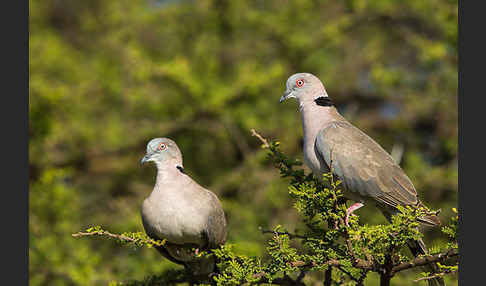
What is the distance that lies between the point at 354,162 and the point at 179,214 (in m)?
1.25

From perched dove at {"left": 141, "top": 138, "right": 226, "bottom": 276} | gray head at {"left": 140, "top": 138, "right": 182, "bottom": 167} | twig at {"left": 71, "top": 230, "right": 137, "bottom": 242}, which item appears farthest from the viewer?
gray head at {"left": 140, "top": 138, "right": 182, "bottom": 167}

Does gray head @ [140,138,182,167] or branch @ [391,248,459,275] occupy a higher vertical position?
gray head @ [140,138,182,167]

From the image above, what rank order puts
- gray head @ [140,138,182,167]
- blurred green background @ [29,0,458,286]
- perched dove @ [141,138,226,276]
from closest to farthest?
1. perched dove @ [141,138,226,276]
2. gray head @ [140,138,182,167]
3. blurred green background @ [29,0,458,286]

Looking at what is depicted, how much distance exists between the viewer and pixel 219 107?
29.5 feet

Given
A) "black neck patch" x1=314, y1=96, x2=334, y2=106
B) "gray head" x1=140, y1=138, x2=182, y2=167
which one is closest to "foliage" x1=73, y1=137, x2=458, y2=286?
"black neck patch" x1=314, y1=96, x2=334, y2=106

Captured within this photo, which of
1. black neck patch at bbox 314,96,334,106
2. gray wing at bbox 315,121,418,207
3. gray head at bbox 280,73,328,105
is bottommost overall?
gray wing at bbox 315,121,418,207

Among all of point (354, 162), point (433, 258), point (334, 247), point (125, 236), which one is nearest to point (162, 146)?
point (125, 236)

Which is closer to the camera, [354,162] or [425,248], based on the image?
[425,248]

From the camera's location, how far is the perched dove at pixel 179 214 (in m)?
3.54

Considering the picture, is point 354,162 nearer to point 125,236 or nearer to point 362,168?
point 362,168

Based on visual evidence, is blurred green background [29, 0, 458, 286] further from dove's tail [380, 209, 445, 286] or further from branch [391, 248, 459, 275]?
branch [391, 248, 459, 275]

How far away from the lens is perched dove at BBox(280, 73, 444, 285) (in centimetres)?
Answer: 335

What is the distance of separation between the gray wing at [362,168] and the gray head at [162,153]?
114 cm

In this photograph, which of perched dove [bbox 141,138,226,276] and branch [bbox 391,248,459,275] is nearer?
branch [bbox 391,248,459,275]
